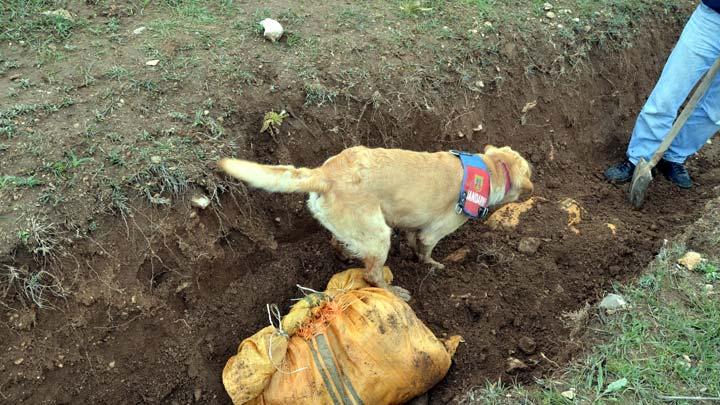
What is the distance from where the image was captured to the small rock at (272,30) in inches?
183

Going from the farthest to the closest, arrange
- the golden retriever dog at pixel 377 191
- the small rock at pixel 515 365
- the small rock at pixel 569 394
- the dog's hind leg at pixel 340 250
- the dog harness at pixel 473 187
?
the dog's hind leg at pixel 340 250 → the dog harness at pixel 473 187 → the small rock at pixel 515 365 → the golden retriever dog at pixel 377 191 → the small rock at pixel 569 394

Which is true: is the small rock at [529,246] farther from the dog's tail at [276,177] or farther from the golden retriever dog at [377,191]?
the dog's tail at [276,177]

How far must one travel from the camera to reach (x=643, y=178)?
4.95m

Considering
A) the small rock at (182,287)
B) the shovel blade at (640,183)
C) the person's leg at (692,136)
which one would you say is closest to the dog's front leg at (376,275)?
the small rock at (182,287)

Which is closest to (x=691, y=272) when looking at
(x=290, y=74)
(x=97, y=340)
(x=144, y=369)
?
(x=290, y=74)

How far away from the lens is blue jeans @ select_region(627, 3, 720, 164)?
177 inches

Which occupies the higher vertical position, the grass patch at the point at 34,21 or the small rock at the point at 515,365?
the grass patch at the point at 34,21

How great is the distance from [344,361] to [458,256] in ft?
5.35

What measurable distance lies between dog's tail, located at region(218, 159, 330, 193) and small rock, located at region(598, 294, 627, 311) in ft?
6.55

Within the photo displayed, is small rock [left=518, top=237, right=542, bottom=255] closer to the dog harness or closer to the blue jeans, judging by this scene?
the dog harness

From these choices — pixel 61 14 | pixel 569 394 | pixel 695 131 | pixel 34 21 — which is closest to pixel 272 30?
pixel 61 14

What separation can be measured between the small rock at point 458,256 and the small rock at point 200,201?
201 cm

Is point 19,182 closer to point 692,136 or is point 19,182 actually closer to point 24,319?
point 24,319

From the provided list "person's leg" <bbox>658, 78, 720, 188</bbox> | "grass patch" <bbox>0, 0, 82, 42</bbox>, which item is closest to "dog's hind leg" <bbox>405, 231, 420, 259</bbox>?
"person's leg" <bbox>658, 78, 720, 188</bbox>
